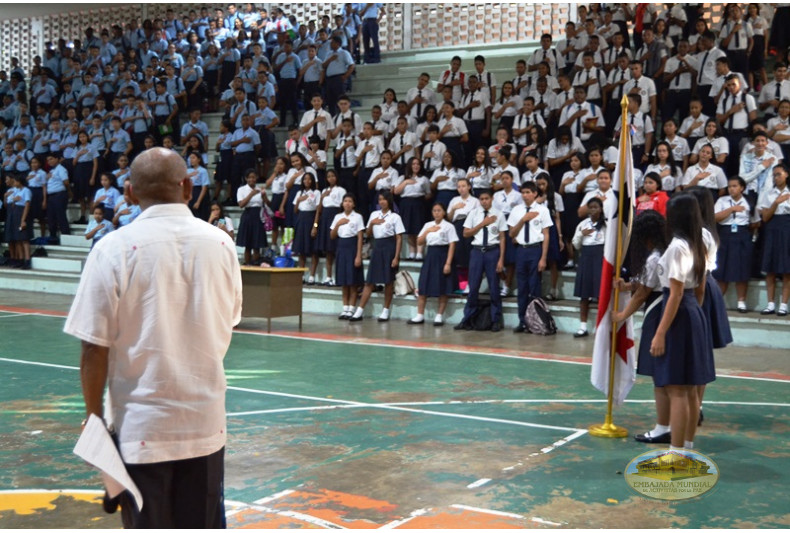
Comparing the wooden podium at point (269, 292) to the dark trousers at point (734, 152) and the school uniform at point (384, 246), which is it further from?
the dark trousers at point (734, 152)

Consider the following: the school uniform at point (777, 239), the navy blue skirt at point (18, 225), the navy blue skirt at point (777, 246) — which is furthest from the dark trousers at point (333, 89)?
the navy blue skirt at point (777, 246)

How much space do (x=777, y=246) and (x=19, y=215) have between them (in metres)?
14.1

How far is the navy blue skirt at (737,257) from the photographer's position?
457 inches

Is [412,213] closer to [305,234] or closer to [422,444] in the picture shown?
[305,234]

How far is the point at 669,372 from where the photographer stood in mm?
5609

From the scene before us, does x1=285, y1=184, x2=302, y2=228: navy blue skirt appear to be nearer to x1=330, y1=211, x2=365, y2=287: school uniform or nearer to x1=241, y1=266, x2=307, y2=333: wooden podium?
x1=330, y1=211, x2=365, y2=287: school uniform

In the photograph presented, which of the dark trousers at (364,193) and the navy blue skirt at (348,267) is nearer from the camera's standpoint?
the navy blue skirt at (348,267)

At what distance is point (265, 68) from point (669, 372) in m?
14.2

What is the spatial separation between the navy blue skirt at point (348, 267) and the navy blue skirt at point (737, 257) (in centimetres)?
499

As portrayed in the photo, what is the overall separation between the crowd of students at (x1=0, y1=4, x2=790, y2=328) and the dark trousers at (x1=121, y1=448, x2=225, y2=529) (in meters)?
6.86

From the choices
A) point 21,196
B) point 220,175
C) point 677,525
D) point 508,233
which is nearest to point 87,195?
point 21,196

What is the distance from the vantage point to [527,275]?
12289 mm

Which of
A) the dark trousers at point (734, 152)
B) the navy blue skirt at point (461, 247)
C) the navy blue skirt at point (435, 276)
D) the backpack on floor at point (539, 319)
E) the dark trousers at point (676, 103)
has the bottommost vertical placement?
the backpack on floor at point (539, 319)

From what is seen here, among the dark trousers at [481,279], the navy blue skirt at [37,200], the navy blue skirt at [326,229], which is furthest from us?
the navy blue skirt at [37,200]
